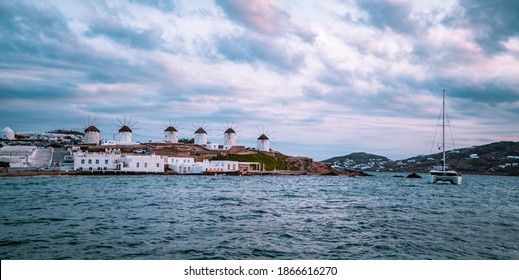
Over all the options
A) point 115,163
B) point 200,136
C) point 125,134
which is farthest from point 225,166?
point 125,134

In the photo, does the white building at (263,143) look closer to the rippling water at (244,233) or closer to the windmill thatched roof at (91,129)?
the windmill thatched roof at (91,129)

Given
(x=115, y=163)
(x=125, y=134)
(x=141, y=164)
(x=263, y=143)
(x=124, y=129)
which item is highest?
(x=124, y=129)

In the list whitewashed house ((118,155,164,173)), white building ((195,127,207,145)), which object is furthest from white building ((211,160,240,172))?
white building ((195,127,207,145))

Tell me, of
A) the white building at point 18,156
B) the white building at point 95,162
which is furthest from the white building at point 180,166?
the white building at point 18,156

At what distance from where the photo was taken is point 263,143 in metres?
161

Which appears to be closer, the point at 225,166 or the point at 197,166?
the point at 197,166

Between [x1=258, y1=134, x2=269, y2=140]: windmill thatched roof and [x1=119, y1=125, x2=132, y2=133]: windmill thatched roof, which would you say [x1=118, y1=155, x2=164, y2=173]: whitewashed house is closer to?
[x1=119, y1=125, x2=132, y2=133]: windmill thatched roof

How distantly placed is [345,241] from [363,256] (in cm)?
245

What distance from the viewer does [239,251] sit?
1555cm

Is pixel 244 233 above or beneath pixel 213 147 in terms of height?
beneath

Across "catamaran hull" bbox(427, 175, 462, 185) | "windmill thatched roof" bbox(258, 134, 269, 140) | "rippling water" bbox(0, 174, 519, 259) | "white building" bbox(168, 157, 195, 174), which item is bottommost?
"rippling water" bbox(0, 174, 519, 259)

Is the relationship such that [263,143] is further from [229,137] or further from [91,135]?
[91,135]

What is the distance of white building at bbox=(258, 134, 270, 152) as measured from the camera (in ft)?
528

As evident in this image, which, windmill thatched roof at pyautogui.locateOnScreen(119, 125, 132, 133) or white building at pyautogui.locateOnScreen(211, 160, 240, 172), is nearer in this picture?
white building at pyautogui.locateOnScreen(211, 160, 240, 172)
